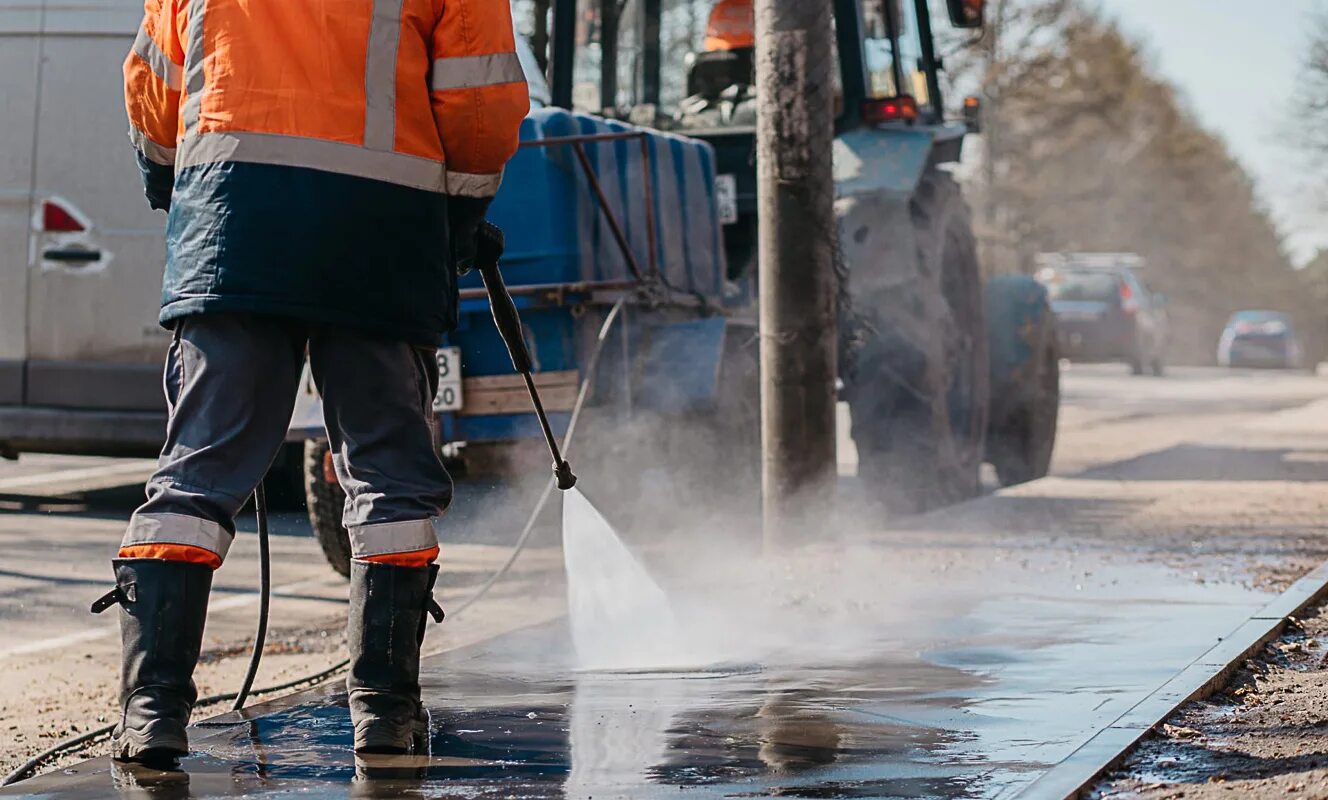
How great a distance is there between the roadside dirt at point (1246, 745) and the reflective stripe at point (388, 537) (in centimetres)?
128

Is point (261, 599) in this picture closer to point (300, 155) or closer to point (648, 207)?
point (300, 155)

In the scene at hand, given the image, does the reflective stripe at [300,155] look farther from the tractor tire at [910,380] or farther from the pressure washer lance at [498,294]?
the tractor tire at [910,380]

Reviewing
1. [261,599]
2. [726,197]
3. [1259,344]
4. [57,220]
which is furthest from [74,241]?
[1259,344]

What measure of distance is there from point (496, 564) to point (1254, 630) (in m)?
3.63

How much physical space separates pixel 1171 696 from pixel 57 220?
6010mm

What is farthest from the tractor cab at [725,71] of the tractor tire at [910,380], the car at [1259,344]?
the car at [1259,344]

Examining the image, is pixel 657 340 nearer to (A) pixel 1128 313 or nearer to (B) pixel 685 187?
(B) pixel 685 187

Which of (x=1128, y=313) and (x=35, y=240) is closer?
(x=35, y=240)

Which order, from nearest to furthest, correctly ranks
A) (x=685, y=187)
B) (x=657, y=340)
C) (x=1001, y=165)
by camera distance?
(x=657, y=340)
(x=685, y=187)
(x=1001, y=165)

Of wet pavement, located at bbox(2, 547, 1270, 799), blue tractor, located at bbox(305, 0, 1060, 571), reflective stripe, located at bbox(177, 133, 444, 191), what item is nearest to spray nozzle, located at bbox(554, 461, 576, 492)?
wet pavement, located at bbox(2, 547, 1270, 799)

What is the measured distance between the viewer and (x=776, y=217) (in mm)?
6438

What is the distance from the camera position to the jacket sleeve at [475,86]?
3.54 m

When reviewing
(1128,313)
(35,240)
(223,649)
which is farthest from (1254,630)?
(1128,313)

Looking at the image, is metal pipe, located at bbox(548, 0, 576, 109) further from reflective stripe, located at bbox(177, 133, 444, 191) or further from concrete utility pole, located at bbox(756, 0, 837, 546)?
reflective stripe, located at bbox(177, 133, 444, 191)
